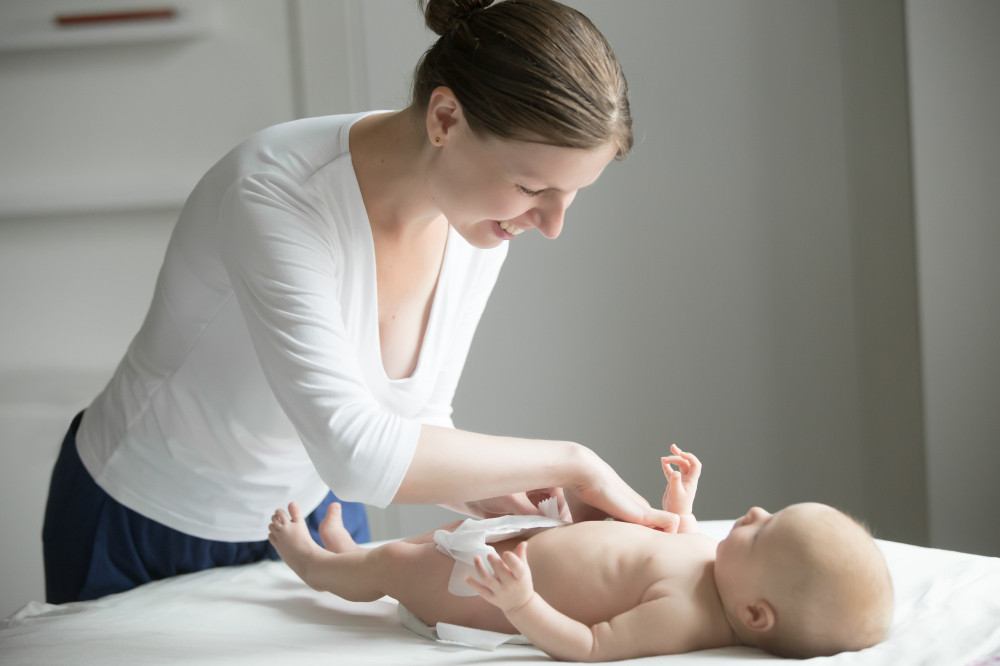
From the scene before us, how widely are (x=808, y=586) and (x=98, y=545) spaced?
107 cm

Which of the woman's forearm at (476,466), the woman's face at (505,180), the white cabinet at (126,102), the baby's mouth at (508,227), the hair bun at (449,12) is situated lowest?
the woman's forearm at (476,466)

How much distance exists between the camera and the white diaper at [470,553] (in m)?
1.13

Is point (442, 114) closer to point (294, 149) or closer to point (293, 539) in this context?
point (294, 149)

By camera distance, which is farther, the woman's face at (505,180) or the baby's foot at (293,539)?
the baby's foot at (293,539)

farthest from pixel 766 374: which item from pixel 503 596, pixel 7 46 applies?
pixel 7 46

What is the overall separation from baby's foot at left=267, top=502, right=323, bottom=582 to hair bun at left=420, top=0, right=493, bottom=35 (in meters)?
0.75

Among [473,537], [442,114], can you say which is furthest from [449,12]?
[473,537]

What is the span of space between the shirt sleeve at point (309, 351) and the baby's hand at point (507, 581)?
150 millimetres

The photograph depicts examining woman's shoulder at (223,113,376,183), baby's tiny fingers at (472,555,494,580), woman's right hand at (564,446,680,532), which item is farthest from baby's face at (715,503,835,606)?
woman's shoulder at (223,113,376,183)

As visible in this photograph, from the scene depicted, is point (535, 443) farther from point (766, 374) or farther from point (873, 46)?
point (873, 46)

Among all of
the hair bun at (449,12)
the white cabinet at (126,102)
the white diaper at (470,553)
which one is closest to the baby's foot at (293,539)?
the white diaper at (470,553)

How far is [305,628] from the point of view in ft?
4.00

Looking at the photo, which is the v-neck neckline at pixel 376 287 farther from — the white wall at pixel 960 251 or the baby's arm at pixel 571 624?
the white wall at pixel 960 251

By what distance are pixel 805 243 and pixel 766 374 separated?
38 cm
